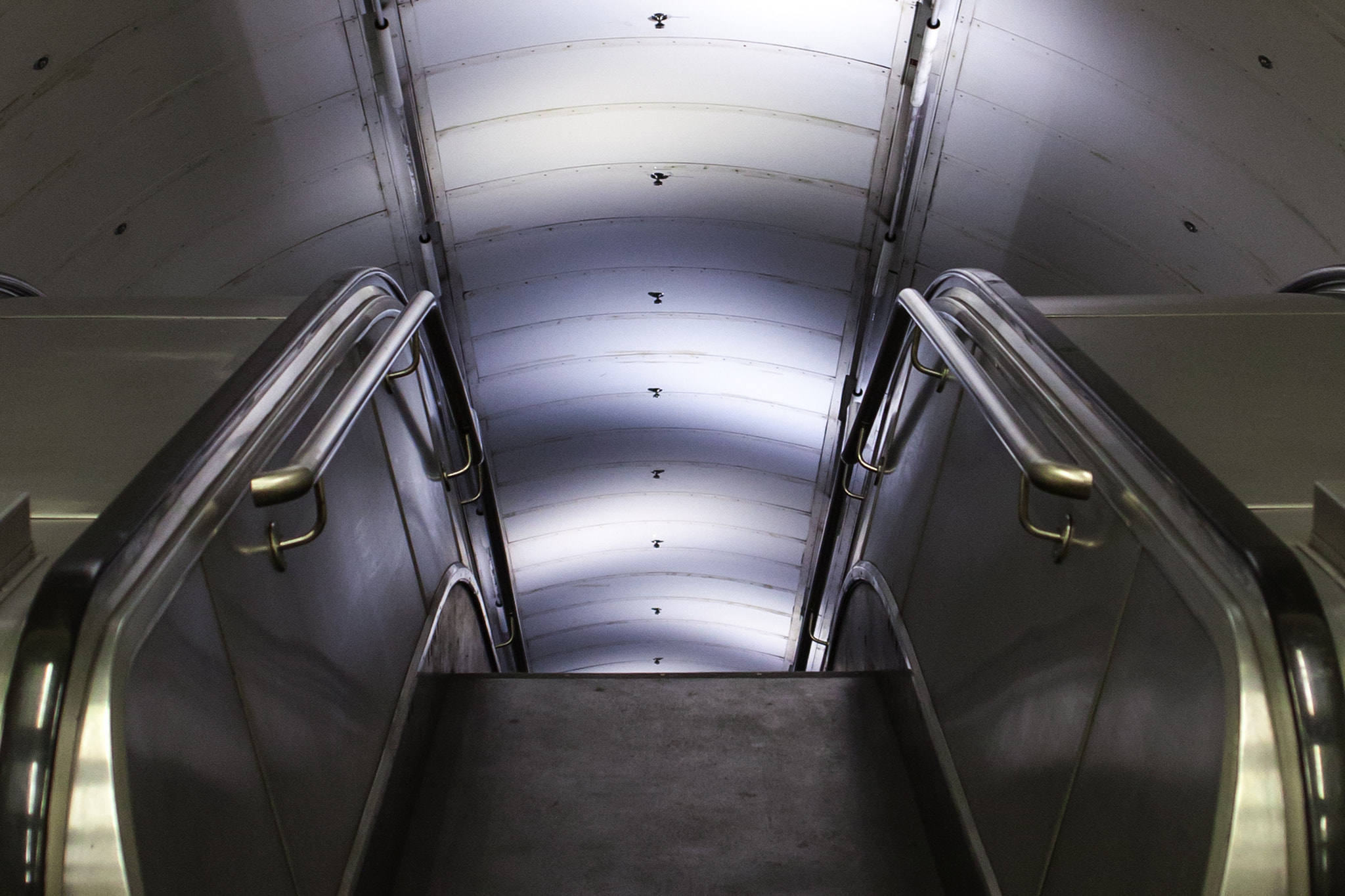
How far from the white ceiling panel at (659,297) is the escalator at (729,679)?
276 centimetres

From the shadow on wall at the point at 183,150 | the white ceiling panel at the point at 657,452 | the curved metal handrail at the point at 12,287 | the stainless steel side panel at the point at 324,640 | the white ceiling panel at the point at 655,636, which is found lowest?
the stainless steel side panel at the point at 324,640

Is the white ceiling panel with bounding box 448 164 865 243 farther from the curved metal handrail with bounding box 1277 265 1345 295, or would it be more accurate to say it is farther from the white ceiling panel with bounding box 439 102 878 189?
the curved metal handrail with bounding box 1277 265 1345 295

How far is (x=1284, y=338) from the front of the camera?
2.63 metres

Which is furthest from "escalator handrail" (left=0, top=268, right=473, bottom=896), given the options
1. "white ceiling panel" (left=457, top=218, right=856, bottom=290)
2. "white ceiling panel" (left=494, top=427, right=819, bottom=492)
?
"white ceiling panel" (left=494, top=427, right=819, bottom=492)

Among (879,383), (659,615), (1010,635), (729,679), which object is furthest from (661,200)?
(659,615)

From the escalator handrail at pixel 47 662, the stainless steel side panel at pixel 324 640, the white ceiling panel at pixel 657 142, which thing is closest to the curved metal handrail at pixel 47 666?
the escalator handrail at pixel 47 662

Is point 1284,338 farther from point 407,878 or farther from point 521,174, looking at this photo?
point 521,174

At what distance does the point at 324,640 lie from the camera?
222 cm

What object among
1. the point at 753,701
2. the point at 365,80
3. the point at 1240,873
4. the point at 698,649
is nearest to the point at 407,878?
the point at 753,701

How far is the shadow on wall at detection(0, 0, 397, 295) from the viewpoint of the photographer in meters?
4.12

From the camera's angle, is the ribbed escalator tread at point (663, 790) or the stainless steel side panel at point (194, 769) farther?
the ribbed escalator tread at point (663, 790)

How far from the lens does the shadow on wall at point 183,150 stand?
4.12 meters

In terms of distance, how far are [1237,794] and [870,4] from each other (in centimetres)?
442

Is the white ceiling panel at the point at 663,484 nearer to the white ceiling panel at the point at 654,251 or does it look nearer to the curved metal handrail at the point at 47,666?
the white ceiling panel at the point at 654,251
